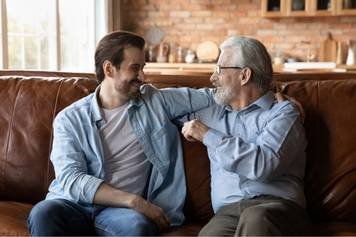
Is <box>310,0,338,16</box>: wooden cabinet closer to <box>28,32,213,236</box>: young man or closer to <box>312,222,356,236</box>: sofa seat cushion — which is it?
<box>28,32,213,236</box>: young man

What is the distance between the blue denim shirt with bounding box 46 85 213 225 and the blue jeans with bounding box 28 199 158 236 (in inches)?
2.1

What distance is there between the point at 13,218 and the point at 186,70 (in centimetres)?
389

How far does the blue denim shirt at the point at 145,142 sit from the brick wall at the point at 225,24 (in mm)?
4591

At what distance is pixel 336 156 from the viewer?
2137mm

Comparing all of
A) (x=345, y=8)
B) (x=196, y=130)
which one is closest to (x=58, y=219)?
(x=196, y=130)

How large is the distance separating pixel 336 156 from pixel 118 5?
4950 millimetres

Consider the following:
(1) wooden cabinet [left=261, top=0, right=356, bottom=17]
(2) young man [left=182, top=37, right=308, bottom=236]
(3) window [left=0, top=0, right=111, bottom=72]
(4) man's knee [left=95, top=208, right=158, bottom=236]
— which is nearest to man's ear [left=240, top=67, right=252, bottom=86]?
(2) young man [left=182, top=37, right=308, bottom=236]

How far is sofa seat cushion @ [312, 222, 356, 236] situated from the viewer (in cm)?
194

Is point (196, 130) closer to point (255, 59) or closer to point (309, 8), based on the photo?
point (255, 59)

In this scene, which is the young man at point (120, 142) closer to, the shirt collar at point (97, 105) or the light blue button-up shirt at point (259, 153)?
the shirt collar at point (97, 105)

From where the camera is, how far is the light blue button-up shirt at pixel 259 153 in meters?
1.91

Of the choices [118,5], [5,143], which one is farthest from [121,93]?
[118,5]

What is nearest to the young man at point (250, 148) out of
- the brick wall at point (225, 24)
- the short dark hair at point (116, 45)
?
the short dark hair at point (116, 45)

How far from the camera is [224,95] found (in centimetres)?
214
